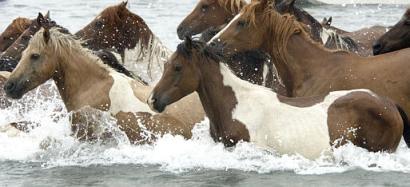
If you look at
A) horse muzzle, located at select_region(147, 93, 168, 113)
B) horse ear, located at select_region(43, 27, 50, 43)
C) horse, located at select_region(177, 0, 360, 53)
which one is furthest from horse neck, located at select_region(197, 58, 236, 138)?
horse, located at select_region(177, 0, 360, 53)

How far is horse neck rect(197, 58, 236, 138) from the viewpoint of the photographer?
8422 millimetres

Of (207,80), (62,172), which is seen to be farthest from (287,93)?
(62,172)

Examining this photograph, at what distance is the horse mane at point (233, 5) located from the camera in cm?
1097

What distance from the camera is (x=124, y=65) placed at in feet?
34.9

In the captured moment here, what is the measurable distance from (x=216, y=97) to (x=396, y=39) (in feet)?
6.26

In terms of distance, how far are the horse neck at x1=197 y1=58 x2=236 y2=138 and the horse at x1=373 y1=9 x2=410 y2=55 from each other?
1728 mm

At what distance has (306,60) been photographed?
9148mm

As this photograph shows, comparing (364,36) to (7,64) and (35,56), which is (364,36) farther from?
(35,56)

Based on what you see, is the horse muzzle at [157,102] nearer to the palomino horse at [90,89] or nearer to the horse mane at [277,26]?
the palomino horse at [90,89]

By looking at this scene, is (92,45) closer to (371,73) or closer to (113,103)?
(113,103)

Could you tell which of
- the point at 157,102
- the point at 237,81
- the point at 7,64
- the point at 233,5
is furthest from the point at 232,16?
the point at 157,102

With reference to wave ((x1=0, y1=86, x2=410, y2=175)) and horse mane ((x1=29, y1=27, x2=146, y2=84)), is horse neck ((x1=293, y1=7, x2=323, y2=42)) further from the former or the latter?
horse mane ((x1=29, y1=27, x2=146, y2=84))

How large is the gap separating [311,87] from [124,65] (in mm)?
2243

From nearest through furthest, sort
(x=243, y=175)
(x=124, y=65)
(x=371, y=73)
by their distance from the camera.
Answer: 1. (x=243, y=175)
2. (x=371, y=73)
3. (x=124, y=65)
